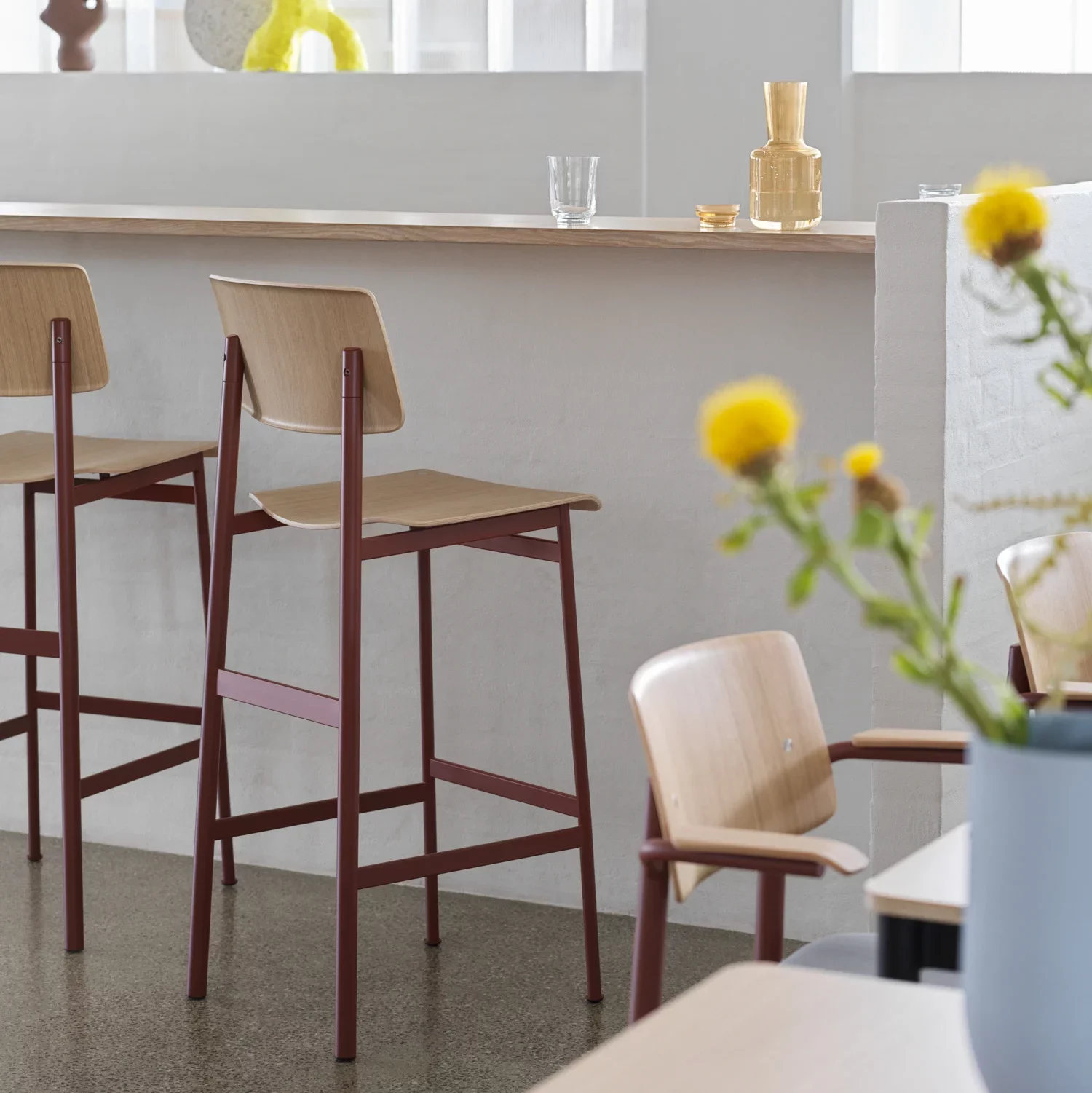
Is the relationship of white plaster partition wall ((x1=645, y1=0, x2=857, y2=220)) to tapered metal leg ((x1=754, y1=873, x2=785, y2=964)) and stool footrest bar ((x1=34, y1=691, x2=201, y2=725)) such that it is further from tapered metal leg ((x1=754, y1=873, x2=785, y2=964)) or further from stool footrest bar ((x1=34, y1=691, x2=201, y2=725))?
tapered metal leg ((x1=754, y1=873, x2=785, y2=964))

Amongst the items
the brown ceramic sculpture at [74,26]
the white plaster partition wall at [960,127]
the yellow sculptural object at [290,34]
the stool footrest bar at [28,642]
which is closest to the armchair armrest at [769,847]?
the stool footrest bar at [28,642]

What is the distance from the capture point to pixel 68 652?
2.94 meters

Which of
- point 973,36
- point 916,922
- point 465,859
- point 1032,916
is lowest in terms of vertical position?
point 465,859

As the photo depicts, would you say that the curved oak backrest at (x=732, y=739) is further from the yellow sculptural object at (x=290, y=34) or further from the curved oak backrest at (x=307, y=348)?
the yellow sculptural object at (x=290, y=34)

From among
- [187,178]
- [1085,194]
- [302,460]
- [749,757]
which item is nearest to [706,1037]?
[749,757]

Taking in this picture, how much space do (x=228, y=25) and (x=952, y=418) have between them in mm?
3864

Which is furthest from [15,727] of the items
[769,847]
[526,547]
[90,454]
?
[769,847]

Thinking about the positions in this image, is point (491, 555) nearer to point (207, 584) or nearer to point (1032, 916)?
point (207, 584)

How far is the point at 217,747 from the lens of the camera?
2.74 meters

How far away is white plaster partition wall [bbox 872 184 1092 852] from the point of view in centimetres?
243

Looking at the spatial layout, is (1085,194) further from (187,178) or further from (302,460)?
(187,178)

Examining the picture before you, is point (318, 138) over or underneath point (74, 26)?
underneath

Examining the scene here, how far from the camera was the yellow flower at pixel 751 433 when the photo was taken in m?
0.75

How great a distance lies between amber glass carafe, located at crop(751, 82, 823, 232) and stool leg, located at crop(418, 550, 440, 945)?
32.3 inches
